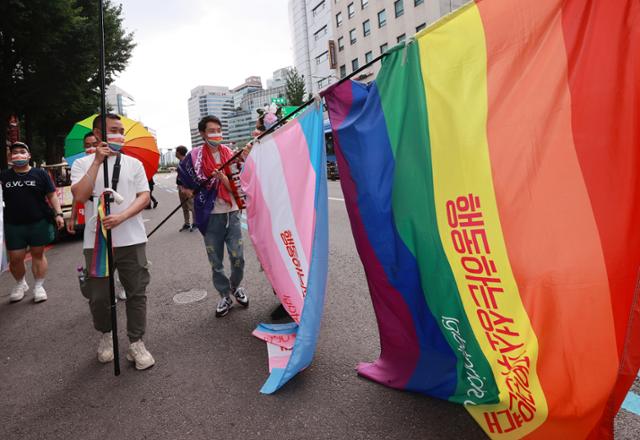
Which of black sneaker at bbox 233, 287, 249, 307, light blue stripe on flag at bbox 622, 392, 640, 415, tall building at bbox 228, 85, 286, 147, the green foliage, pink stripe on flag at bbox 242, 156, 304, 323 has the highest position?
tall building at bbox 228, 85, 286, 147

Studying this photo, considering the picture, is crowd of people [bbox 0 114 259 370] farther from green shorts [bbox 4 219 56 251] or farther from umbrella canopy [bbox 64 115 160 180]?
umbrella canopy [bbox 64 115 160 180]

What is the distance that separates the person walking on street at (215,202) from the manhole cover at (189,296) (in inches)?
28.9

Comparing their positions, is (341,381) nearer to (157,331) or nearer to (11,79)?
(157,331)

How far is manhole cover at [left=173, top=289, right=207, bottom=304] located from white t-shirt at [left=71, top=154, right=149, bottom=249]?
66.6 inches

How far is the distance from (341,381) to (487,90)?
2.07 meters

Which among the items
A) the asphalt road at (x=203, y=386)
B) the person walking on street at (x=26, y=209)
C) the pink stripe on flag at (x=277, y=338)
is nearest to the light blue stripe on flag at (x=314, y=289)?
the asphalt road at (x=203, y=386)

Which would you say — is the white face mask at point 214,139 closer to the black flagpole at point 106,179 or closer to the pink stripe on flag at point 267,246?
the pink stripe on flag at point 267,246

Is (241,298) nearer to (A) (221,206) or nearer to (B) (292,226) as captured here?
(A) (221,206)

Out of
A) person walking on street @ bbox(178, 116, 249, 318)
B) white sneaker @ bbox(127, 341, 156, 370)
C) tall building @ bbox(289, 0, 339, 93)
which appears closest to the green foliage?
person walking on street @ bbox(178, 116, 249, 318)

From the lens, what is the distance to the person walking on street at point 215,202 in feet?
12.8

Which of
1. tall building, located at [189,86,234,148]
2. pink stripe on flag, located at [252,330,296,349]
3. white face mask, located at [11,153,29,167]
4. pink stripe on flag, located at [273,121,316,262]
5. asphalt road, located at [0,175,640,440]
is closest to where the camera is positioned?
asphalt road, located at [0,175,640,440]

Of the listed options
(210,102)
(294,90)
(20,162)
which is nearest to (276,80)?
(210,102)

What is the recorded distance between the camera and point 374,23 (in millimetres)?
33875

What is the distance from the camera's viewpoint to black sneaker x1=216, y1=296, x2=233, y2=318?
399cm
